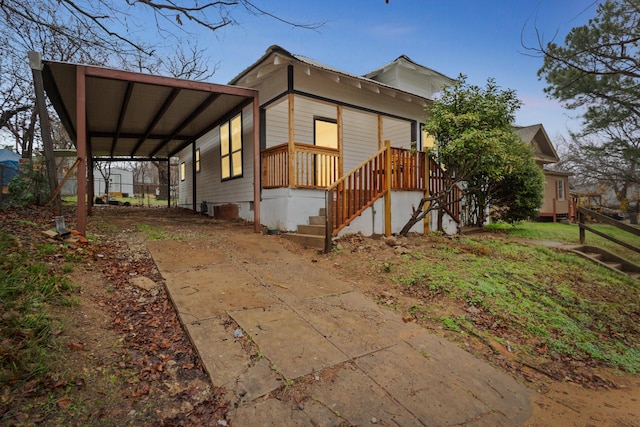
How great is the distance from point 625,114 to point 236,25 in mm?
14597

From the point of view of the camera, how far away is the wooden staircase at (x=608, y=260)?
6.97 m

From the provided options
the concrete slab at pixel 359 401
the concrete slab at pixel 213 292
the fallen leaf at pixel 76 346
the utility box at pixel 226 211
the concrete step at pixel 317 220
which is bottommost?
the concrete slab at pixel 359 401

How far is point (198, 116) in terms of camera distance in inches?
380

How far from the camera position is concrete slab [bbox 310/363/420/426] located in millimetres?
2040

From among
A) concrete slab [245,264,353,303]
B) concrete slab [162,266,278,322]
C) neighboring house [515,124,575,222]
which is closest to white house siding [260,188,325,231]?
concrete slab [245,264,353,303]

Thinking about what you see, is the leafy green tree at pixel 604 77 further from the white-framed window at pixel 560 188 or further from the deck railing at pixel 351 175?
the deck railing at pixel 351 175

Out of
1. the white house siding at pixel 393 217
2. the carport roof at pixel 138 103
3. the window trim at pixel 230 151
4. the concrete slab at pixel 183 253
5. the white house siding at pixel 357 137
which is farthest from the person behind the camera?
the white house siding at pixel 357 137

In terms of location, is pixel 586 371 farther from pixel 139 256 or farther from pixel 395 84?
pixel 395 84

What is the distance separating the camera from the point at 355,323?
332cm

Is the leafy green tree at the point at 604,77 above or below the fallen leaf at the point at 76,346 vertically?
above

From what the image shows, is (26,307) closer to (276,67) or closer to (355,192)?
(355,192)

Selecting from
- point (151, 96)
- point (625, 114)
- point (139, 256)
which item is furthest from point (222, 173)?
point (625, 114)

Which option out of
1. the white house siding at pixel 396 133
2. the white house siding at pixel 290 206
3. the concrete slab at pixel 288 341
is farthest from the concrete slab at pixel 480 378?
the white house siding at pixel 396 133

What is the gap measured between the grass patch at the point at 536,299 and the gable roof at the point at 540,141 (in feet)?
50.4
